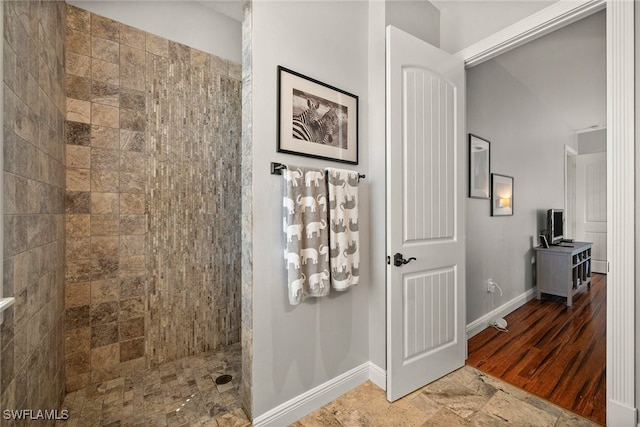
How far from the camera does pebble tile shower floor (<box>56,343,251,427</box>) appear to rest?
1.52 meters

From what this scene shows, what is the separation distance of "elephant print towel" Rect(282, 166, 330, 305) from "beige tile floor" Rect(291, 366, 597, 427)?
29.3 inches


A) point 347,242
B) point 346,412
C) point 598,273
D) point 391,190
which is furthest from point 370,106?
point 598,273

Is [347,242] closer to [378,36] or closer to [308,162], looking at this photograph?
[308,162]

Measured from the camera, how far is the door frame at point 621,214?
1.35m

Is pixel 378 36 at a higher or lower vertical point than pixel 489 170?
higher

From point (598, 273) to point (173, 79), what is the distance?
23.7 feet

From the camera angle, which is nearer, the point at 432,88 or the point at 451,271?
the point at 432,88

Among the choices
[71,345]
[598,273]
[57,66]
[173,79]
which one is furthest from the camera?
[598,273]

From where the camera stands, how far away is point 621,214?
54.4 inches

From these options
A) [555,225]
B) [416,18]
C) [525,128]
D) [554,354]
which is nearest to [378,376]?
[554,354]

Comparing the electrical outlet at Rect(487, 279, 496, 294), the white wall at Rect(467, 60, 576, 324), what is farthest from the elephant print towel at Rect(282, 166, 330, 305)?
the electrical outlet at Rect(487, 279, 496, 294)

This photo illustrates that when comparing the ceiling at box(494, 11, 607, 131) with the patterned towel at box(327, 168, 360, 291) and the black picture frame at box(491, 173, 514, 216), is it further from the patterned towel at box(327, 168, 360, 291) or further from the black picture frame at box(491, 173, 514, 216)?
the patterned towel at box(327, 168, 360, 291)

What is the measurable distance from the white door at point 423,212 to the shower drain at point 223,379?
42.0 inches

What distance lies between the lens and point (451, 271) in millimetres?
1989
